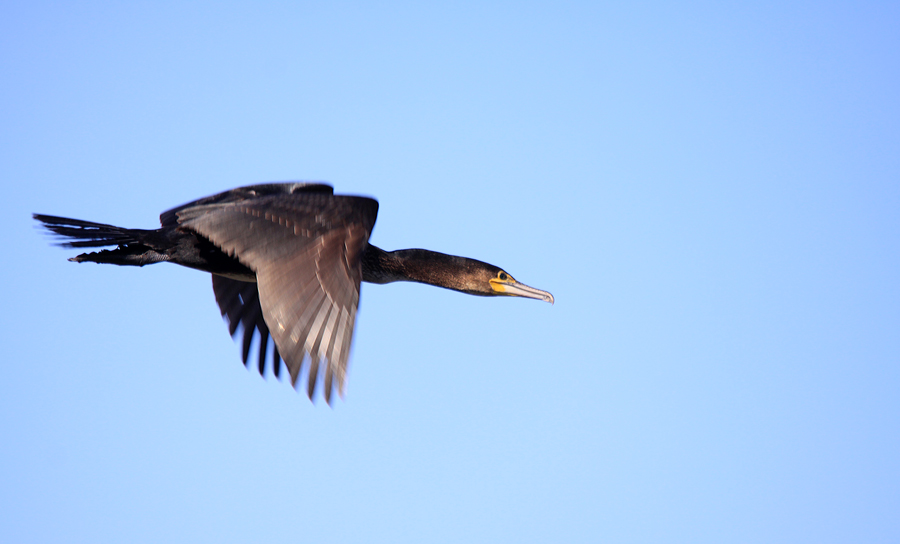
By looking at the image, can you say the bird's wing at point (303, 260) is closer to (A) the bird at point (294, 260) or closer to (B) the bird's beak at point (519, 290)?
(A) the bird at point (294, 260)

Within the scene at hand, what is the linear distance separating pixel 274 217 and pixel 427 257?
92.8 inches

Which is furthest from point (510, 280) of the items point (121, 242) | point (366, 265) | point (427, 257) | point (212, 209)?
point (121, 242)

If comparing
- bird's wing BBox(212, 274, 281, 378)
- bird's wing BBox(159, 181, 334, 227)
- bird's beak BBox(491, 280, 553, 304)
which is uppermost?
bird's wing BBox(159, 181, 334, 227)

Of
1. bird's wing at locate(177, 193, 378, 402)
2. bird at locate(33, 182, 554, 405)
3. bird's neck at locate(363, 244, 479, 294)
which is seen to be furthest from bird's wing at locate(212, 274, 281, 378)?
bird's wing at locate(177, 193, 378, 402)

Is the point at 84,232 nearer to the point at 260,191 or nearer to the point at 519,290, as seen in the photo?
the point at 260,191

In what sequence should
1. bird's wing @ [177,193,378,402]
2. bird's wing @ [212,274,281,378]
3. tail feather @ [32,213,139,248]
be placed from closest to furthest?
1. bird's wing @ [177,193,378,402]
2. tail feather @ [32,213,139,248]
3. bird's wing @ [212,274,281,378]

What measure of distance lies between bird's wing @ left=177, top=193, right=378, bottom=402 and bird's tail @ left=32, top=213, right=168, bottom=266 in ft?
3.43

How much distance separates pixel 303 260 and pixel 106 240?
8.83 ft

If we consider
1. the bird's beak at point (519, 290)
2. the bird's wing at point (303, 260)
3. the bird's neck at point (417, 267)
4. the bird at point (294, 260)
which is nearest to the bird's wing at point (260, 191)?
the bird at point (294, 260)

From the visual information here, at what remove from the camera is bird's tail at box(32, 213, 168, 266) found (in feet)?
24.1

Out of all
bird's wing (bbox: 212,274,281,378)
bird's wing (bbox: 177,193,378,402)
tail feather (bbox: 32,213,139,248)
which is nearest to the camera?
bird's wing (bbox: 177,193,378,402)

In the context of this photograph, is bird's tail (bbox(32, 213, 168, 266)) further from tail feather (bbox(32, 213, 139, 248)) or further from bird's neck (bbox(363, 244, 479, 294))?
bird's neck (bbox(363, 244, 479, 294))

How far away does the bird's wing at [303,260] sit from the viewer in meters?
5.30

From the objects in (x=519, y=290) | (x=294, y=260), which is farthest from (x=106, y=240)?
(x=519, y=290)
